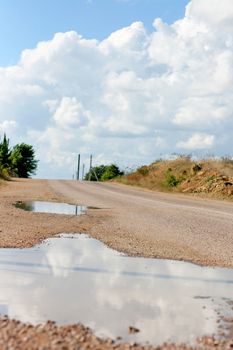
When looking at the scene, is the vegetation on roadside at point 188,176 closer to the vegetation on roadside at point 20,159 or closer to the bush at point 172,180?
the bush at point 172,180

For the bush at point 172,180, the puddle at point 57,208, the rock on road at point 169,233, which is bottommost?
the rock on road at point 169,233

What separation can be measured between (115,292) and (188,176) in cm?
3804

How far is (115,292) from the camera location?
21.6 feet

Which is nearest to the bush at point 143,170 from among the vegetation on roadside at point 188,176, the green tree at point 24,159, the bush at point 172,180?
the vegetation on roadside at point 188,176

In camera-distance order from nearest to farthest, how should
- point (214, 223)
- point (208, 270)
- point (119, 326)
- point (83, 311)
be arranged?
point (119, 326), point (83, 311), point (208, 270), point (214, 223)

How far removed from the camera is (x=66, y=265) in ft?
27.1

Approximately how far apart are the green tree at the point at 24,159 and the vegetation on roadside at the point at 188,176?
26.4m

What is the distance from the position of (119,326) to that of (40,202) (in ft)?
54.9

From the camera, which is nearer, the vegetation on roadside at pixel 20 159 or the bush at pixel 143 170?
the bush at pixel 143 170

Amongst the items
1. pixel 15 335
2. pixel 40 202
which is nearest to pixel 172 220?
pixel 40 202

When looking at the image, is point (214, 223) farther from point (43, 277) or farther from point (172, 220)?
point (43, 277)

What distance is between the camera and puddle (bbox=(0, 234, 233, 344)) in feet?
17.5

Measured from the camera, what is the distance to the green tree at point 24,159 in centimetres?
A: 7956

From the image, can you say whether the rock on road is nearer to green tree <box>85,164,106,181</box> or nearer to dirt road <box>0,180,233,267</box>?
dirt road <box>0,180,233,267</box>
